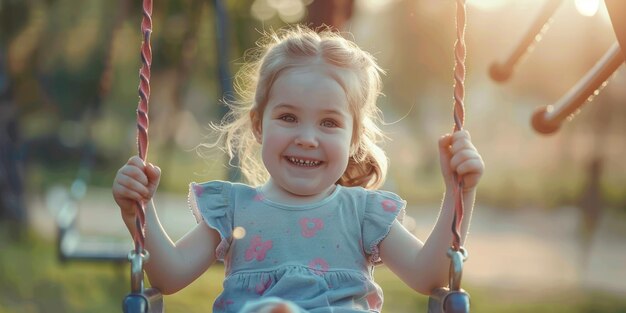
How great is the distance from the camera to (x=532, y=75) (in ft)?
49.3

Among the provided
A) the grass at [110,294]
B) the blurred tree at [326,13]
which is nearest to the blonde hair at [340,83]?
the blurred tree at [326,13]

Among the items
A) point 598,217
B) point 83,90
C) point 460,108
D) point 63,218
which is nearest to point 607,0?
point 460,108

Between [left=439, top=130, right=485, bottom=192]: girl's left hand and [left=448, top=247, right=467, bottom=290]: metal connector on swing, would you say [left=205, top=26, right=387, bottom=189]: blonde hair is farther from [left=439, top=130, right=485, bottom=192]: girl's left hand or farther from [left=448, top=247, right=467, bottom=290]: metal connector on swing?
[left=448, top=247, right=467, bottom=290]: metal connector on swing

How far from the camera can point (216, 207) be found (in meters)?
2.04

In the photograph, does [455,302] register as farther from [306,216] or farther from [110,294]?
[110,294]

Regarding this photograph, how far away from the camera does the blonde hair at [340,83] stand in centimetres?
203

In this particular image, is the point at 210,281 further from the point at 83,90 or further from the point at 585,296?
the point at 83,90

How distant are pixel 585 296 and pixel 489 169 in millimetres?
11693

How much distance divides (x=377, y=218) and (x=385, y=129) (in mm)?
10084

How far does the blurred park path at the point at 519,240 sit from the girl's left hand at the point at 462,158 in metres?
4.90

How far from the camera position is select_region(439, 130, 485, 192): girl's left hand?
174cm

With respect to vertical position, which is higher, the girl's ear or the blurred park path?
the girl's ear

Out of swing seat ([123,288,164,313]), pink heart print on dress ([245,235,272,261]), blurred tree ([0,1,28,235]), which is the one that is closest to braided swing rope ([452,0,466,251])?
pink heart print on dress ([245,235,272,261])

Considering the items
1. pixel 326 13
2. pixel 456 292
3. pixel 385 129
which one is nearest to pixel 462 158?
pixel 456 292
